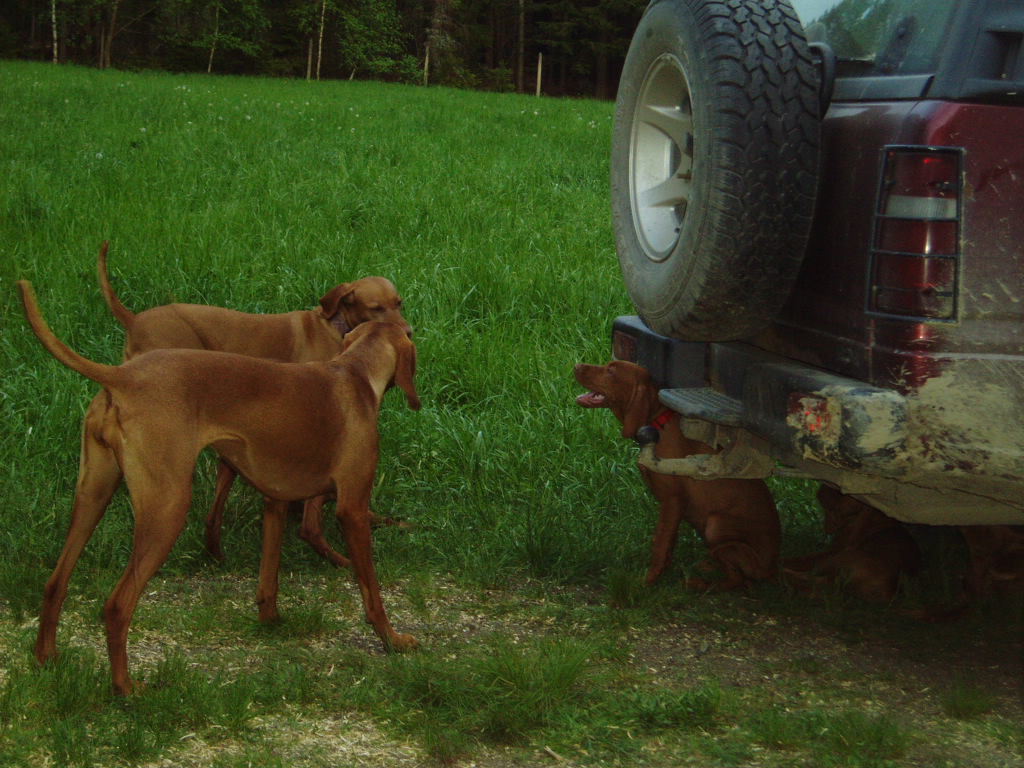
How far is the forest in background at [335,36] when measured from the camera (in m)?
36.0

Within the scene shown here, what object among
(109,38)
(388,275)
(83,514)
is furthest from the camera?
(109,38)

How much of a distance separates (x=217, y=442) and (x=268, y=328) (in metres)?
1.47

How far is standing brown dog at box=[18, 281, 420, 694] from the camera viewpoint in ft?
9.73

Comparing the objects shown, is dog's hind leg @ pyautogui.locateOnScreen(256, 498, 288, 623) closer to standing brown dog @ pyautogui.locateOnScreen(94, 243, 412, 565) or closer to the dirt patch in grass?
the dirt patch in grass

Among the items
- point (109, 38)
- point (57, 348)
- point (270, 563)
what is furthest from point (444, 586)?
point (109, 38)

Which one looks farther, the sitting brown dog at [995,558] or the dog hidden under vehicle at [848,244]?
the sitting brown dog at [995,558]

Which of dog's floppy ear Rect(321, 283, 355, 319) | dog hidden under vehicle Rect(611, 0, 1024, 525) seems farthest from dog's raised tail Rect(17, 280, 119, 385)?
dog's floppy ear Rect(321, 283, 355, 319)

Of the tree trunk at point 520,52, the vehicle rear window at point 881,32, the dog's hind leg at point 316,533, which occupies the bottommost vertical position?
the dog's hind leg at point 316,533

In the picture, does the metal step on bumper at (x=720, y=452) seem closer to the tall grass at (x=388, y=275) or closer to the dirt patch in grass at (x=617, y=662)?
the dirt patch in grass at (x=617, y=662)

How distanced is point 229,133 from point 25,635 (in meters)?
9.08

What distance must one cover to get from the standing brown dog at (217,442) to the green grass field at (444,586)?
0.21 metres

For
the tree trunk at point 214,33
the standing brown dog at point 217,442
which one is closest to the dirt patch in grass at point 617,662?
the standing brown dog at point 217,442

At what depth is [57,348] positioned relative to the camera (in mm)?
2877

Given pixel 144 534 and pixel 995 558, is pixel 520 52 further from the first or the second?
pixel 144 534
